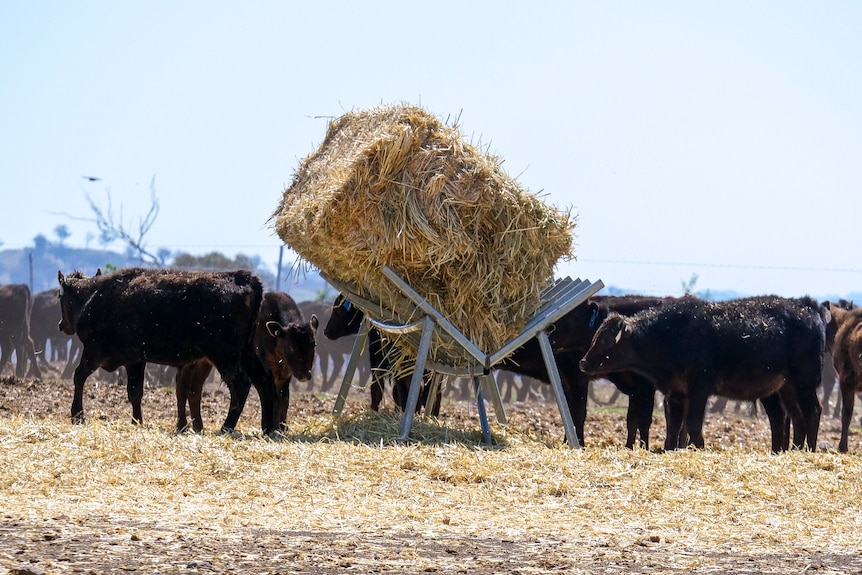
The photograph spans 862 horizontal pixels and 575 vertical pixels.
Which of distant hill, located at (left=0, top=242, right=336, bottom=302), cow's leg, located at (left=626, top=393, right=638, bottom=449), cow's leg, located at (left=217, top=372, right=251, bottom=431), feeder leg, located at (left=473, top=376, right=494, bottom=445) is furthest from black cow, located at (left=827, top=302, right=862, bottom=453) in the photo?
distant hill, located at (left=0, top=242, right=336, bottom=302)

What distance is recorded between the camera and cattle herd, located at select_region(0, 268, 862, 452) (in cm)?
1251

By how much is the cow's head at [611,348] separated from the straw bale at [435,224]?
6.74 feet

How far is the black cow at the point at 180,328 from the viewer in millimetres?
12461

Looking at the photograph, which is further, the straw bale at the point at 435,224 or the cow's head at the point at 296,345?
the cow's head at the point at 296,345

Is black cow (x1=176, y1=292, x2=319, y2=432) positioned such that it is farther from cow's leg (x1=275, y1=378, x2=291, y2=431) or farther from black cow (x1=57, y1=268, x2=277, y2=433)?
black cow (x1=57, y1=268, x2=277, y2=433)

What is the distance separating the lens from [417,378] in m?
11.0

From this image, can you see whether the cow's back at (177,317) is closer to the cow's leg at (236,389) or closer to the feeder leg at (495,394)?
the cow's leg at (236,389)

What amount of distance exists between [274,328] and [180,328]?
3.51 ft

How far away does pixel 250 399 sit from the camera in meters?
18.5

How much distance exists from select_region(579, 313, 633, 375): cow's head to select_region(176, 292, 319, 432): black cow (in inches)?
130

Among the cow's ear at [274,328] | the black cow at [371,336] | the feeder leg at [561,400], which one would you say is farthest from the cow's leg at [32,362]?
the feeder leg at [561,400]

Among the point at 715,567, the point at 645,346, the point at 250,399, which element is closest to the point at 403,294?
the point at 645,346

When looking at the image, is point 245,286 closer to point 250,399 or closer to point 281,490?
point 281,490

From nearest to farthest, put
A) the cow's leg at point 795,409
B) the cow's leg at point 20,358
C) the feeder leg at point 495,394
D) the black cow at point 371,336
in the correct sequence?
1. the feeder leg at point 495,394
2. the cow's leg at point 795,409
3. the black cow at point 371,336
4. the cow's leg at point 20,358
